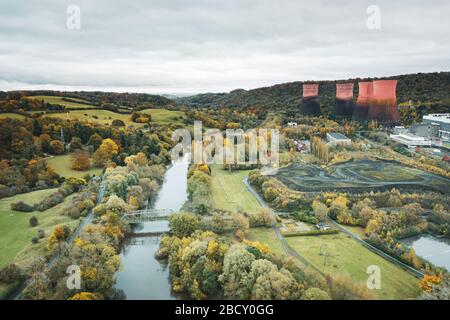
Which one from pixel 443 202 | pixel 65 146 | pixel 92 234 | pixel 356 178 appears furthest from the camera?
pixel 65 146

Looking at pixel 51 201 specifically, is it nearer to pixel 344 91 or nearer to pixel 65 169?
pixel 65 169

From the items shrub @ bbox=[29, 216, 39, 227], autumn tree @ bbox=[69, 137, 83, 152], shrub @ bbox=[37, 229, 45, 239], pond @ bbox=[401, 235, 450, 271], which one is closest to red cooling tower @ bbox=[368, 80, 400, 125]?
pond @ bbox=[401, 235, 450, 271]

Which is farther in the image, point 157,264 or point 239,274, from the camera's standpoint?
point 157,264

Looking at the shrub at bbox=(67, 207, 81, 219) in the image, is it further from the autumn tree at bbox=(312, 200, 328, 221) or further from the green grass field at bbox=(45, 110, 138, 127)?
the green grass field at bbox=(45, 110, 138, 127)

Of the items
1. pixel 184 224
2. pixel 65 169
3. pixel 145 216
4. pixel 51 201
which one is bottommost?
pixel 145 216

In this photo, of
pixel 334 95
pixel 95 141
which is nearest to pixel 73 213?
pixel 95 141

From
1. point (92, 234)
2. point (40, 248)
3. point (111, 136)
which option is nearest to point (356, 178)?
point (92, 234)

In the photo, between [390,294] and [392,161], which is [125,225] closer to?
[390,294]
